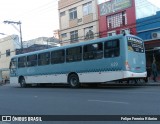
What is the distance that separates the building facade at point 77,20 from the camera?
111 ft

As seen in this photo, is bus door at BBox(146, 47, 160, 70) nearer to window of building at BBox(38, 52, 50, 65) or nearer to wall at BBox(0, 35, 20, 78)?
window of building at BBox(38, 52, 50, 65)

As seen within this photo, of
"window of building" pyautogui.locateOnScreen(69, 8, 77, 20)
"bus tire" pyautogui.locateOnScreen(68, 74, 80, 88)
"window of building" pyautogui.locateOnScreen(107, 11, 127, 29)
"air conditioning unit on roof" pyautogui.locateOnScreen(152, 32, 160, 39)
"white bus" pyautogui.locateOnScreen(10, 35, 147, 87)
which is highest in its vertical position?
"window of building" pyautogui.locateOnScreen(69, 8, 77, 20)

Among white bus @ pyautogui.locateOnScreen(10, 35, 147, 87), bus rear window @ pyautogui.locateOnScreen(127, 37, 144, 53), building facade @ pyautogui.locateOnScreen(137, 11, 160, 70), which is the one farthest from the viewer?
building facade @ pyautogui.locateOnScreen(137, 11, 160, 70)

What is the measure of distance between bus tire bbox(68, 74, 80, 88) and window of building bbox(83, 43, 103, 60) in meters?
1.79

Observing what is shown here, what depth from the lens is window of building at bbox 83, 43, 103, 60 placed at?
751 inches

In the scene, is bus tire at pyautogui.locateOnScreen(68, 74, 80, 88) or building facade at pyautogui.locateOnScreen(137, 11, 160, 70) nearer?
bus tire at pyautogui.locateOnScreen(68, 74, 80, 88)

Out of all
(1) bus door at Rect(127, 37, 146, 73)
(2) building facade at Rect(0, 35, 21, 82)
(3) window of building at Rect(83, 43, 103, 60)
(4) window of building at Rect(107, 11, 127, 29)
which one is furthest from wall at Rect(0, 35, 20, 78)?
(1) bus door at Rect(127, 37, 146, 73)

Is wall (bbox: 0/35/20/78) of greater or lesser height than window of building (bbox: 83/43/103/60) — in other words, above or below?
above

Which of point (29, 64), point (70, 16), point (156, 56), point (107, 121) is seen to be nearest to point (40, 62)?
point (29, 64)

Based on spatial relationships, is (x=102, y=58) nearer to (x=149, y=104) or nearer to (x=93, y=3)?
(x=149, y=104)

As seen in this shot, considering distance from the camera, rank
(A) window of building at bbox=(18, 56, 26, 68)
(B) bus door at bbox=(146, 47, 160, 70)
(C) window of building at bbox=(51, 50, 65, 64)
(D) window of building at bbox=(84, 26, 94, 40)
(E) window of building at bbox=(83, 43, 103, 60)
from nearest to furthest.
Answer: (E) window of building at bbox=(83, 43, 103, 60)
(C) window of building at bbox=(51, 50, 65, 64)
(B) bus door at bbox=(146, 47, 160, 70)
(A) window of building at bbox=(18, 56, 26, 68)
(D) window of building at bbox=(84, 26, 94, 40)

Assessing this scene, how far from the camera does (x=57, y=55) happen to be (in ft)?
75.1

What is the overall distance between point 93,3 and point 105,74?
16.9m

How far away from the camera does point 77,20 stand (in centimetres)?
3591
